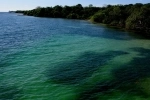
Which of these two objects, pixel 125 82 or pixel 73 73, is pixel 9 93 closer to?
pixel 73 73

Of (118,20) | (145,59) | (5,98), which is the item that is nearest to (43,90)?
(5,98)

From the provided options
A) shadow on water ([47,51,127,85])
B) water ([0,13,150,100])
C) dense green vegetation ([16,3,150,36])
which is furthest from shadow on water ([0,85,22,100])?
dense green vegetation ([16,3,150,36])

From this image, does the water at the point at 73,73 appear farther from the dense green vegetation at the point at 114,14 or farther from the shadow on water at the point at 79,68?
the dense green vegetation at the point at 114,14

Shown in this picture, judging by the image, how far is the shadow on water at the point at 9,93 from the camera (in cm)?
2229

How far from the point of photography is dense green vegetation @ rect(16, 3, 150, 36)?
3054 inches

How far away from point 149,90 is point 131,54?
56.9 ft

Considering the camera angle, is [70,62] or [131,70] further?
[70,62]

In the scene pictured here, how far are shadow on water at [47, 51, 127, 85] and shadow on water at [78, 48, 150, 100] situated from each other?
9.98 ft

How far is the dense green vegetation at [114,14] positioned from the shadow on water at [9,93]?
182ft

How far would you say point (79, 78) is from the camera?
28484mm

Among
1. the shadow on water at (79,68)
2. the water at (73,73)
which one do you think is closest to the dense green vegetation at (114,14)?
the water at (73,73)

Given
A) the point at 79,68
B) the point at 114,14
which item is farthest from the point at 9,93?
the point at 114,14

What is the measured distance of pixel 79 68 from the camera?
32.5m

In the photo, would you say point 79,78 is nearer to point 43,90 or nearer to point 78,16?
point 43,90
